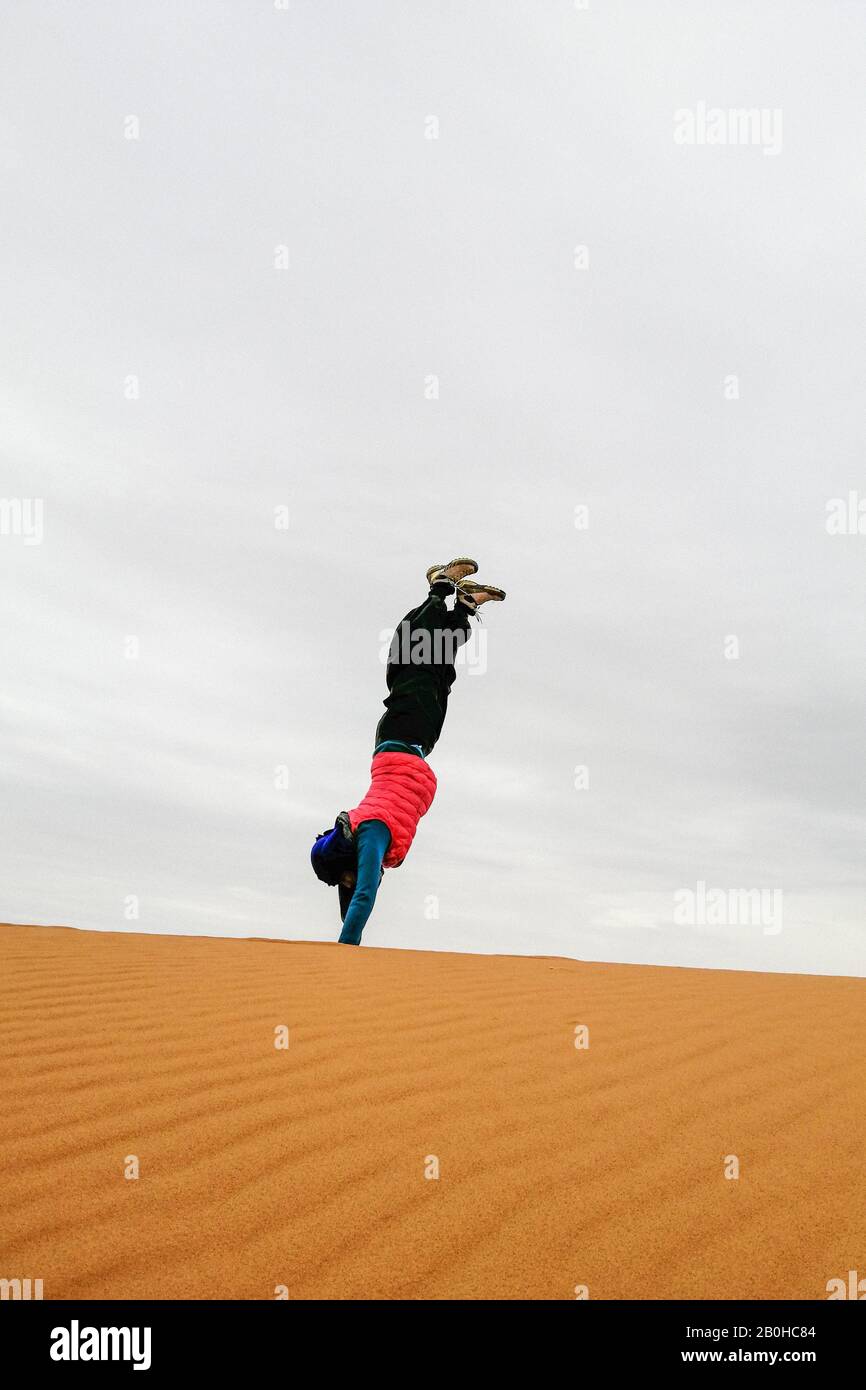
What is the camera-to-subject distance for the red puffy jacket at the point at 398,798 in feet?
25.7

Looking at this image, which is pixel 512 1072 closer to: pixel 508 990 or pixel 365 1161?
pixel 365 1161

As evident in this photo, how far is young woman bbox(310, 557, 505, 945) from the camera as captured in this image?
25.3ft

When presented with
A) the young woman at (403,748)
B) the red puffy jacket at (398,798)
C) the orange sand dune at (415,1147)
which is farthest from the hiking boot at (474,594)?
the orange sand dune at (415,1147)

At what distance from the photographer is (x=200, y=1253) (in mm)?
2070

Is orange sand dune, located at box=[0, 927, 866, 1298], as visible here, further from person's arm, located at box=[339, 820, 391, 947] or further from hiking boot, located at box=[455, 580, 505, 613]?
hiking boot, located at box=[455, 580, 505, 613]

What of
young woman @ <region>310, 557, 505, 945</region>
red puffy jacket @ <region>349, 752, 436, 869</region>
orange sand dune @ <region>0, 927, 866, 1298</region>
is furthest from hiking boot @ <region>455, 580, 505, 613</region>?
orange sand dune @ <region>0, 927, 866, 1298</region>

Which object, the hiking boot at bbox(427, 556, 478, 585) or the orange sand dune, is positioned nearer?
the orange sand dune

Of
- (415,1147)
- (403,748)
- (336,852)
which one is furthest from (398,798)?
(415,1147)

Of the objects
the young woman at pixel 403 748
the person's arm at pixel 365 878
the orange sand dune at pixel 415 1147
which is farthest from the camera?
the young woman at pixel 403 748

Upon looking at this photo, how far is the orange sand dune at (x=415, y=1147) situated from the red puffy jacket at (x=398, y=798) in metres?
3.07

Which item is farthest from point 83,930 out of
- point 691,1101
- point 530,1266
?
point 530,1266

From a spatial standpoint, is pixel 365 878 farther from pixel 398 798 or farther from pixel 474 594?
pixel 474 594

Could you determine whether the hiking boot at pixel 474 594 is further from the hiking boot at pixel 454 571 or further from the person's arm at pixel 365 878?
the person's arm at pixel 365 878
